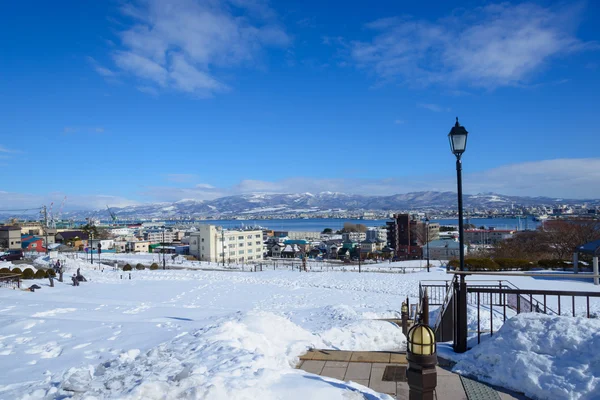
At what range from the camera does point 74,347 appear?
8375mm

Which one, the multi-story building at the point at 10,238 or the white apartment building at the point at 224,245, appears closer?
the white apartment building at the point at 224,245

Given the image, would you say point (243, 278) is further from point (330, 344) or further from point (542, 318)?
point (542, 318)

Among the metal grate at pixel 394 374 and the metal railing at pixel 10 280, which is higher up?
the metal grate at pixel 394 374

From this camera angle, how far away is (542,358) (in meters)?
4.40

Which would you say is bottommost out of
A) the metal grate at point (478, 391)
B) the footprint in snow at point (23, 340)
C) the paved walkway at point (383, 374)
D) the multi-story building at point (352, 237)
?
the multi-story building at point (352, 237)

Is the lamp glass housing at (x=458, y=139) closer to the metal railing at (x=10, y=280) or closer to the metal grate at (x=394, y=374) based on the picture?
the metal grate at (x=394, y=374)

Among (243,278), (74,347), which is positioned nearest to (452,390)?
(74,347)

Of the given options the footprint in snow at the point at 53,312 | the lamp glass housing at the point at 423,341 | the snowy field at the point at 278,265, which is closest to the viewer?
the lamp glass housing at the point at 423,341

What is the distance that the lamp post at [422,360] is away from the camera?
3309 mm

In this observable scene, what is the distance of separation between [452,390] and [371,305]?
12.6 metres

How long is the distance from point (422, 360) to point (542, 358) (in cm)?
195

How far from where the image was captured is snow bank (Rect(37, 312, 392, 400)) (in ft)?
13.4

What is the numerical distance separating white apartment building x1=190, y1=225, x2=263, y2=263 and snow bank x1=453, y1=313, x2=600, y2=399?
182 feet

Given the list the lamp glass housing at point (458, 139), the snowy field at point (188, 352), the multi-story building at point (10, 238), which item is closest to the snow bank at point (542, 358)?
the snowy field at point (188, 352)
